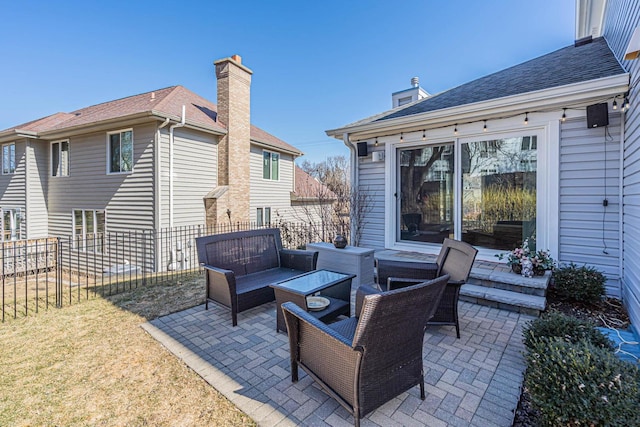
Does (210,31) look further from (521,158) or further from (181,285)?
(521,158)

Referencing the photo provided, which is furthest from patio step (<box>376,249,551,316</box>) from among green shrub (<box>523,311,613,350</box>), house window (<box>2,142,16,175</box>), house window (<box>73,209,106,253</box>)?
house window (<box>2,142,16,175</box>)

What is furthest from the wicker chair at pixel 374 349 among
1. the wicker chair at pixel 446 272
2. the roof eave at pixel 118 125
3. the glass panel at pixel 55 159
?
the glass panel at pixel 55 159

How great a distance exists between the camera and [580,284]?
3871 mm

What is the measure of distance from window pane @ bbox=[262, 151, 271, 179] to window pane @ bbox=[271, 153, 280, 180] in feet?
0.74

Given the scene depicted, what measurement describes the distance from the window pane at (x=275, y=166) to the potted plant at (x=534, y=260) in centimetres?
1048

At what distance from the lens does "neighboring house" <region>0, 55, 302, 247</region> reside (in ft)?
29.6

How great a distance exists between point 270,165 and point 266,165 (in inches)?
11.5

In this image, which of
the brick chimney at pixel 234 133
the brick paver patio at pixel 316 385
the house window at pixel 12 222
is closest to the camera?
the brick paver patio at pixel 316 385

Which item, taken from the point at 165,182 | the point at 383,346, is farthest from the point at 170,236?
the point at 383,346

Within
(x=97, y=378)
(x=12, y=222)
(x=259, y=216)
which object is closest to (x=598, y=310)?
(x=97, y=378)

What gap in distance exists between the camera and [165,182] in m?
8.95

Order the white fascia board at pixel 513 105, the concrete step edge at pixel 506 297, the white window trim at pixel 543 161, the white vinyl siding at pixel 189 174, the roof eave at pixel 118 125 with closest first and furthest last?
the concrete step edge at pixel 506 297 < the white fascia board at pixel 513 105 < the white window trim at pixel 543 161 < the roof eave at pixel 118 125 < the white vinyl siding at pixel 189 174

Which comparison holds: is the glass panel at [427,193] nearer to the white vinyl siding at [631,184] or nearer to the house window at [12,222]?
the white vinyl siding at [631,184]

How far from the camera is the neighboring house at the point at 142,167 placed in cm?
901
